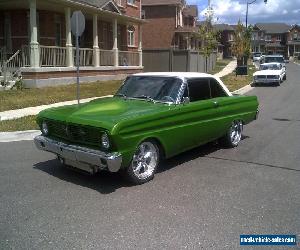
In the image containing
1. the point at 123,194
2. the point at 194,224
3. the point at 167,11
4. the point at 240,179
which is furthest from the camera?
the point at 167,11

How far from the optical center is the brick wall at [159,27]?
5031 centimetres

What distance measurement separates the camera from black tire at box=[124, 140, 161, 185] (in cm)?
610

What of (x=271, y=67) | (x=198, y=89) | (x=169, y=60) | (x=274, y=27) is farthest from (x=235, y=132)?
(x=274, y=27)

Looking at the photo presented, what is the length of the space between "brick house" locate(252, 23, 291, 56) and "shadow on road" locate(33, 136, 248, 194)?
11418cm

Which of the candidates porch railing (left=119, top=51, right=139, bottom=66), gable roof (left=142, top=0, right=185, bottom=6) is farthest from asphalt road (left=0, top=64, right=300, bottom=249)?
gable roof (left=142, top=0, right=185, bottom=6)

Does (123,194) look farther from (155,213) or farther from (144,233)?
(144,233)

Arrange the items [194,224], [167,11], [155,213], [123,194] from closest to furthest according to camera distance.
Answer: [194,224], [155,213], [123,194], [167,11]

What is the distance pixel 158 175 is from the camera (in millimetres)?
6703

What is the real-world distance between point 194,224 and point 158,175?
2.01 meters

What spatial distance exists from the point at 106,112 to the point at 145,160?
36.7 inches

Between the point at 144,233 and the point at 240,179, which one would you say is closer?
the point at 144,233

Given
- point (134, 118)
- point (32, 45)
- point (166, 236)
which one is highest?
point (32, 45)

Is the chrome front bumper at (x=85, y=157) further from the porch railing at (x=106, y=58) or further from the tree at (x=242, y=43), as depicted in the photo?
the tree at (x=242, y=43)

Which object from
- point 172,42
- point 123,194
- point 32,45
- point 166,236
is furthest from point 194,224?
point 172,42
